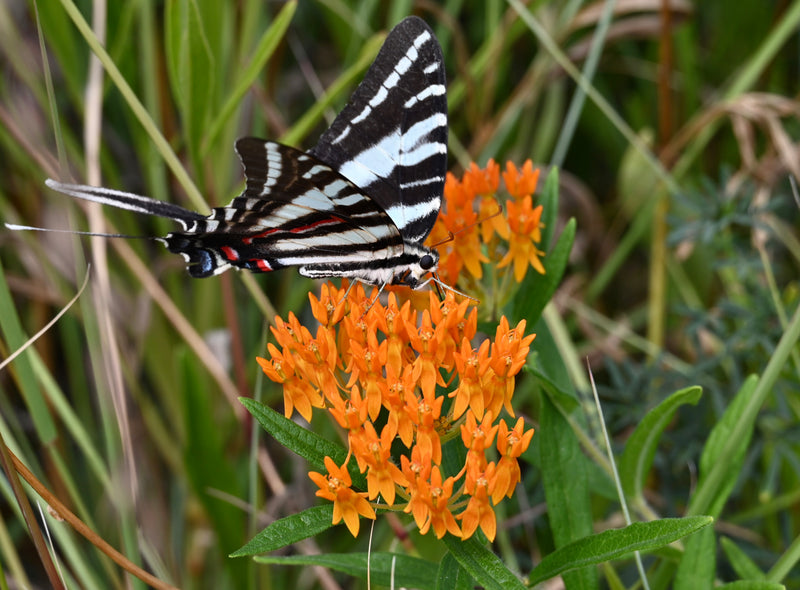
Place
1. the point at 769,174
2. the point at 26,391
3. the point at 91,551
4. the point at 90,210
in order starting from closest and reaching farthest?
the point at 26,391, the point at 90,210, the point at 91,551, the point at 769,174

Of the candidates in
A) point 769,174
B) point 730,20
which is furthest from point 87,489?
point 730,20

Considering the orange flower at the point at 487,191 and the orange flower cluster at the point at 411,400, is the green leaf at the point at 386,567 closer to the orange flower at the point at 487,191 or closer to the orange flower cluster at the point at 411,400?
the orange flower cluster at the point at 411,400

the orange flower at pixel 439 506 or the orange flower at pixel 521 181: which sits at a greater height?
the orange flower at pixel 521 181

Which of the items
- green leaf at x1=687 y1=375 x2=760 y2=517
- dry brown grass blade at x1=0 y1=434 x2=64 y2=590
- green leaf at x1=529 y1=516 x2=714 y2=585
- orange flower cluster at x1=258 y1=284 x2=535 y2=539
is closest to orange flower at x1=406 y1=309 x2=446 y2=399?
orange flower cluster at x1=258 y1=284 x2=535 y2=539

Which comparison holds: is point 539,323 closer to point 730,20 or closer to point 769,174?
point 769,174

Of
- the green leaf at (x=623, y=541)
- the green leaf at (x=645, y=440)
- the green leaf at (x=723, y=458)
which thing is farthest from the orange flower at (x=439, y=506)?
the green leaf at (x=723, y=458)

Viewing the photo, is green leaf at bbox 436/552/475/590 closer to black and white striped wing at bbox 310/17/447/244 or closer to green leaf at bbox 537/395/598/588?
green leaf at bbox 537/395/598/588
